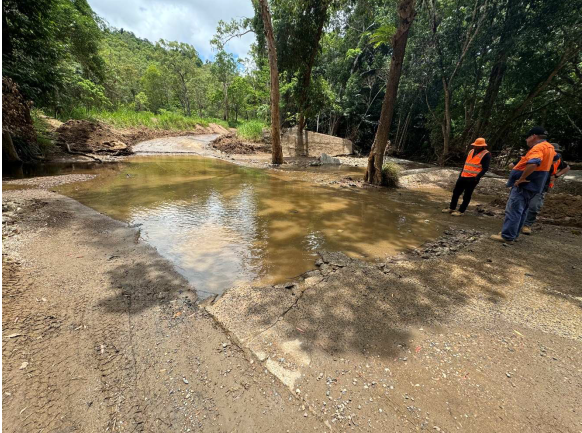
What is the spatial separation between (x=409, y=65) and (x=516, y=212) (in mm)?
16738

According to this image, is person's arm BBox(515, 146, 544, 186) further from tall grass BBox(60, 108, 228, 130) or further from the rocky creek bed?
tall grass BBox(60, 108, 228, 130)

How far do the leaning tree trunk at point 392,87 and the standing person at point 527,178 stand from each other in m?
3.95

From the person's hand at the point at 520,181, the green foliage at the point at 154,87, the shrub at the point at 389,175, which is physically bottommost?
the shrub at the point at 389,175

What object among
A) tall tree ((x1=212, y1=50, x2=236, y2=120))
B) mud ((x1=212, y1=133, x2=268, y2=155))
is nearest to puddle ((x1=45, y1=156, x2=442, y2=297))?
mud ((x1=212, y1=133, x2=268, y2=155))

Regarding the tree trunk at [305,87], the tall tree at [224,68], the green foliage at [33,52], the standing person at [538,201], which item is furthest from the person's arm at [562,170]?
the tall tree at [224,68]

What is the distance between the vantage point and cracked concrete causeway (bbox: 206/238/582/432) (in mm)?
1516

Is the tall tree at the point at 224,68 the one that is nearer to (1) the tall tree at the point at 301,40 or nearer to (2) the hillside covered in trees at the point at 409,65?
(2) the hillside covered in trees at the point at 409,65

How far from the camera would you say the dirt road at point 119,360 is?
1432 mm

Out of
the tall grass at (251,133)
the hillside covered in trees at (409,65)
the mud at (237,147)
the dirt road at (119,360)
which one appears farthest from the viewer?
the tall grass at (251,133)

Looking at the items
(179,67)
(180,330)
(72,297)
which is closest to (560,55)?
(180,330)

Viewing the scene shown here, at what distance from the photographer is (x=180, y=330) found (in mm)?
2090

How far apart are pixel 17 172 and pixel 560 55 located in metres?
20.8

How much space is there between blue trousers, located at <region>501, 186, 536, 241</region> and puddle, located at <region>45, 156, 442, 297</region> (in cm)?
105

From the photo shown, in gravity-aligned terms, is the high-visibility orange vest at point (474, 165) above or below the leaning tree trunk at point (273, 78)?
below
